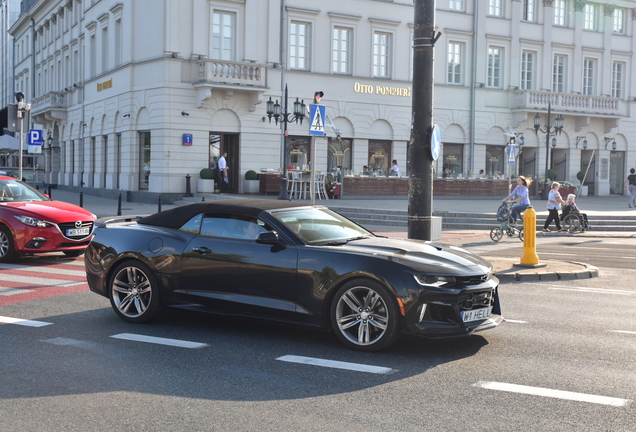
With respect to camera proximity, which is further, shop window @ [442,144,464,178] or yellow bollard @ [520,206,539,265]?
shop window @ [442,144,464,178]

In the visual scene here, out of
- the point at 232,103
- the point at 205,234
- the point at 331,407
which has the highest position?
the point at 232,103

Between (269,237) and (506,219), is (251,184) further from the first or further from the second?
(269,237)

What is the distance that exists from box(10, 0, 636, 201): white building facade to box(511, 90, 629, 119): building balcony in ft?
0.33

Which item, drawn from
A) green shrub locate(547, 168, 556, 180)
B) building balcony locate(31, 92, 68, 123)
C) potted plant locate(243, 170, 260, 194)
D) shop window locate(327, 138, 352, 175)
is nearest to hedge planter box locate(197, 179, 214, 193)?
potted plant locate(243, 170, 260, 194)

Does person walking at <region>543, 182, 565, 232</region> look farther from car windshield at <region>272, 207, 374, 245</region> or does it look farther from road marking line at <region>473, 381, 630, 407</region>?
road marking line at <region>473, 381, 630, 407</region>

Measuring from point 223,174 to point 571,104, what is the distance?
74.2 ft

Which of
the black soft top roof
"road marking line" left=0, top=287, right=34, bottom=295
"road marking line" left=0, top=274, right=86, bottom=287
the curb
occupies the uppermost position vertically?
the black soft top roof

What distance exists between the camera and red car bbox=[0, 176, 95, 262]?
1323 centimetres

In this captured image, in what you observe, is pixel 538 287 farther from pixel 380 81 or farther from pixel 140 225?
pixel 380 81

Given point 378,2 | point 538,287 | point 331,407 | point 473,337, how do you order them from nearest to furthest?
1. point 331,407
2. point 473,337
3. point 538,287
4. point 378,2

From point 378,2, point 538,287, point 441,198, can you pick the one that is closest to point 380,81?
point 378,2

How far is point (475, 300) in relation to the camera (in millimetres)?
6816

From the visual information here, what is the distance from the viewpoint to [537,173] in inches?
1795

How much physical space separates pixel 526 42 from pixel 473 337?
4097 centimetres
